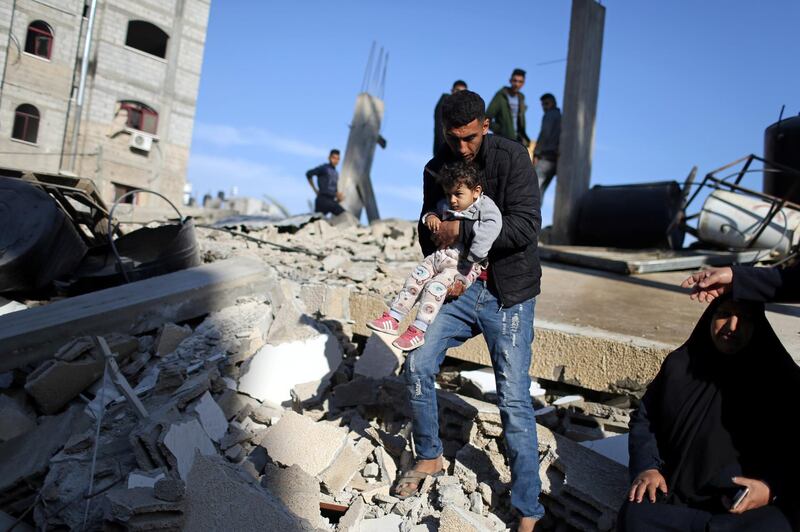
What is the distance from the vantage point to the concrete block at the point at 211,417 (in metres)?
3.59

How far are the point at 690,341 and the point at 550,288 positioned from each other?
10.8ft

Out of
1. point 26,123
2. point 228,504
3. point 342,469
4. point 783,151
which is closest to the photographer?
point 228,504

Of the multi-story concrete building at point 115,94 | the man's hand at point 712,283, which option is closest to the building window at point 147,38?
the multi-story concrete building at point 115,94

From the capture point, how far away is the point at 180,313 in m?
4.88

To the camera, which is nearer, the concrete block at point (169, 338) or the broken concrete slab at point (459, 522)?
the broken concrete slab at point (459, 522)

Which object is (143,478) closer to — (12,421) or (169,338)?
(12,421)

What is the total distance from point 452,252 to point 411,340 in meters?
0.50

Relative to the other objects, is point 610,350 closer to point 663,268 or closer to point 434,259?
point 434,259

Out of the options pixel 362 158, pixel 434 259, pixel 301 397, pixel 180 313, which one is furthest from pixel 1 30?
pixel 434 259

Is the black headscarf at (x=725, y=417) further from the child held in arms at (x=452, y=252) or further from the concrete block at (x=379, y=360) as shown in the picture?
the concrete block at (x=379, y=360)

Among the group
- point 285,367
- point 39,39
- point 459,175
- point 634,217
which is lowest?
point 285,367

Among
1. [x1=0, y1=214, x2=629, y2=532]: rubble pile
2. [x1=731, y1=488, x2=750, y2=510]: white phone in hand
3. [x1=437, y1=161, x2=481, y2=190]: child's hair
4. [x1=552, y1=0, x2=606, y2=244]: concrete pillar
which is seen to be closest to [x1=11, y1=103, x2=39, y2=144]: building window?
[x1=552, y1=0, x2=606, y2=244]: concrete pillar

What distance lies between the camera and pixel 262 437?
363 cm

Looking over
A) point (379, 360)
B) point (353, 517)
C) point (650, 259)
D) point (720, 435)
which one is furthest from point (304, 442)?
point (650, 259)
